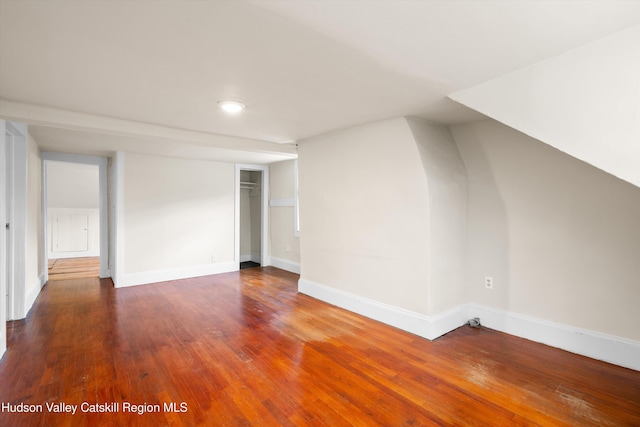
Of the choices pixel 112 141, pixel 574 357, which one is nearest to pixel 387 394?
pixel 574 357

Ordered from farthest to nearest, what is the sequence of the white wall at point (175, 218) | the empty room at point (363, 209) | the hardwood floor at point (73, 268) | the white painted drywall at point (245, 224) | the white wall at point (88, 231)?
1. the white wall at point (88, 231)
2. the white painted drywall at point (245, 224)
3. the hardwood floor at point (73, 268)
4. the white wall at point (175, 218)
5. the empty room at point (363, 209)

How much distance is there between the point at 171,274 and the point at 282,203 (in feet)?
7.61

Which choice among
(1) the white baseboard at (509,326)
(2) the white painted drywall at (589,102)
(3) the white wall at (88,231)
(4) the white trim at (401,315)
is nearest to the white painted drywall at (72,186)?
(3) the white wall at (88,231)

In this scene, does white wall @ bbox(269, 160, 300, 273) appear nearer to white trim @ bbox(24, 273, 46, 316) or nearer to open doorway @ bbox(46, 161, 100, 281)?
white trim @ bbox(24, 273, 46, 316)

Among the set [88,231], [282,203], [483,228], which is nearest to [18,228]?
[282,203]

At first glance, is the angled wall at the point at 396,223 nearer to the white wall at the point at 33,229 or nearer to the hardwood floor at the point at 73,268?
the white wall at the point at 33,229

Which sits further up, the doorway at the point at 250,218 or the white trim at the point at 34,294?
the doorway at the point at 250,218

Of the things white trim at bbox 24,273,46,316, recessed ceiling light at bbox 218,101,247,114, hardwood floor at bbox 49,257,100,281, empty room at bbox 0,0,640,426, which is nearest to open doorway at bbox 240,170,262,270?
empty room at bbox 0,0,640,426

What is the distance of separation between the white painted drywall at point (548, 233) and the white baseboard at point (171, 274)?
13.9 feet

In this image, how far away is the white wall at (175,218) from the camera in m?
4.80

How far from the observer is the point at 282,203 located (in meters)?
5.91

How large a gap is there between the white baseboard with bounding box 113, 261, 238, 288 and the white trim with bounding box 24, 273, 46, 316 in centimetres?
91

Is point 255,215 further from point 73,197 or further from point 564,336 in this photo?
point 564,336

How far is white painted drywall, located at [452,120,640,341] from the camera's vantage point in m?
2.35
